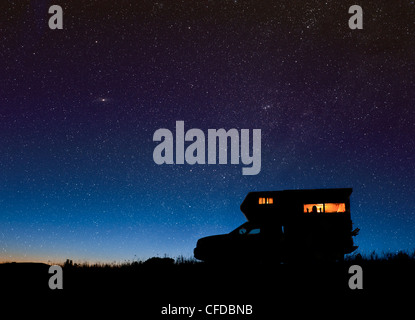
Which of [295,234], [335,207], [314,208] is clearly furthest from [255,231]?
[335,207]

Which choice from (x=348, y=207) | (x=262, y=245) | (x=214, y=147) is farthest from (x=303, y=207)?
(x=214, y=147)

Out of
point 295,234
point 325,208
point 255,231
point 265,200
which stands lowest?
point 295,234

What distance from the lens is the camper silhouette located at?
13.6 metres

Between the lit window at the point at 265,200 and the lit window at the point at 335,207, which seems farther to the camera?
the lit window at the point at 265,200

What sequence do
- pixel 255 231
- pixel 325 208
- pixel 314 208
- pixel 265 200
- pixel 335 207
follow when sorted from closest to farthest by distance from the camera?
pixel 255 231 < pixel 335 207 < pixel 325 208 < pixel 314 208 < pixel 265 200

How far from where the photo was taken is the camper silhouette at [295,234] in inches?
536

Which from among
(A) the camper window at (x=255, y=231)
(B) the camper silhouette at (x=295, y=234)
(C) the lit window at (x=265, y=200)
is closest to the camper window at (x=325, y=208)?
(B) the camper silhouette at (x=295, y=234)

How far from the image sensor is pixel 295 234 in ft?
50.2

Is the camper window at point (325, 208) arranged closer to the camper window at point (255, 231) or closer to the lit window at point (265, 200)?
the lit window at point (265, 200)

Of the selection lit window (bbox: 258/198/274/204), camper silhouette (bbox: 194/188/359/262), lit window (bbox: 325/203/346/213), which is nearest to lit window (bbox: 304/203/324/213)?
camper silhouette (bbox: 194/188/359/262)

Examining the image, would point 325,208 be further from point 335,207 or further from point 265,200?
point 265,200

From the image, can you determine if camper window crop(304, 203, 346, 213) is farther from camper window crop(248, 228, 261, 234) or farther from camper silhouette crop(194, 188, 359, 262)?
camper window crop(248, 228, 261, 234)
